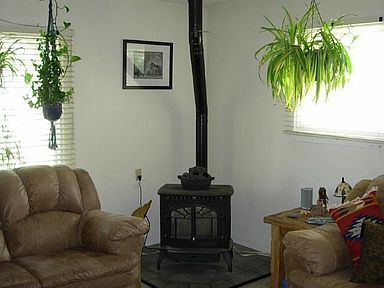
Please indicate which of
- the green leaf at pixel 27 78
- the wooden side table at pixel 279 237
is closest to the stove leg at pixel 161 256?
the wooden side table at pixel 279 237

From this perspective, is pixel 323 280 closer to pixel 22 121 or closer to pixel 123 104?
pixel 123 104

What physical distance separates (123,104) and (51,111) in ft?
3.22

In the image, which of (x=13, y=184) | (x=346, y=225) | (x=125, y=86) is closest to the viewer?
(x=346, y=225)

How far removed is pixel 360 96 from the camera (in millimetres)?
4105

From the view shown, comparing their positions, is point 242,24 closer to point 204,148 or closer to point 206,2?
point 206,2

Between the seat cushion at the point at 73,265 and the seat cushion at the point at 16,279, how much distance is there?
0.14 ft

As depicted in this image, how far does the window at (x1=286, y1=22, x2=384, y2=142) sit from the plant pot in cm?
207

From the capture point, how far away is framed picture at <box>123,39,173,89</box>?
4898mm

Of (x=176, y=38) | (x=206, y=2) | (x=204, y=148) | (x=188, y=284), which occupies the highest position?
(x=206, y=2)

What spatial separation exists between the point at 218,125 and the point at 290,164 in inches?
39.4

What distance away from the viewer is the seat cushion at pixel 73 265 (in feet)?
10.8

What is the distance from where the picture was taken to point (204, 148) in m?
4.78

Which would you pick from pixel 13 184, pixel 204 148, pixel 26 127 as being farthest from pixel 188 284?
pixel 26 127

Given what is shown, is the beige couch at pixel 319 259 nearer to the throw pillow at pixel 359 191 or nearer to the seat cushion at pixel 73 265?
the throw pillow at pixel 359 191
